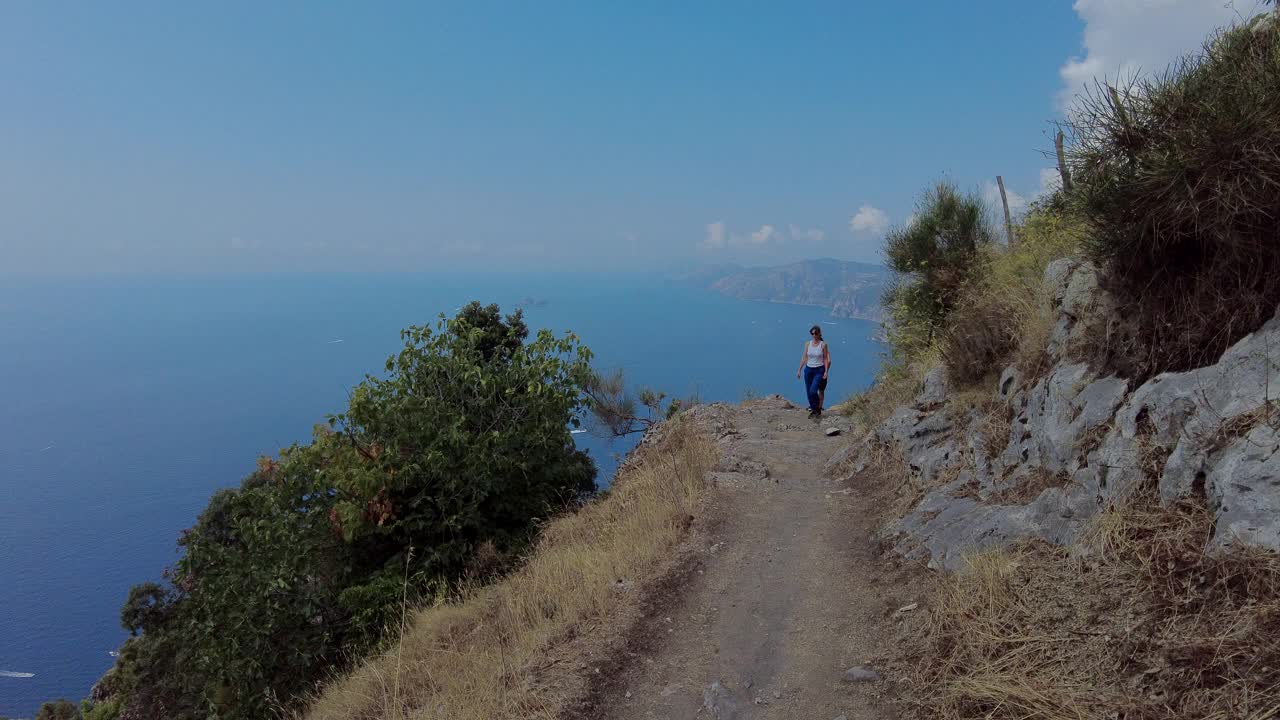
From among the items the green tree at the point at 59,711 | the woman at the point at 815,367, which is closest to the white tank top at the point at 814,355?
the woman at the point at 815,367

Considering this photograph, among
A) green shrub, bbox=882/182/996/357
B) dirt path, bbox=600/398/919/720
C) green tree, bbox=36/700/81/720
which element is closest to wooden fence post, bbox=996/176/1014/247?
green shrub, bbox=882/182/996/357

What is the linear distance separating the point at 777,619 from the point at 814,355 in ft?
29.7

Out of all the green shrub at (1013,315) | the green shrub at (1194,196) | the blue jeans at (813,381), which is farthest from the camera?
the blue jeans at (813,381)

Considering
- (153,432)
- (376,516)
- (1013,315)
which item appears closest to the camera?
(1013,315)

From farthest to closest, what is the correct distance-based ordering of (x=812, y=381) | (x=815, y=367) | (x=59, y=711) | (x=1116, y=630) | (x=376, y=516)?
→ (x=59, y=711) → (x=812, y=381) → (x=815, y=367) → (x=376, y=516) → (x=1116, y=630)

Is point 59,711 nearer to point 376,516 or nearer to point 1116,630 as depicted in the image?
point 376,516

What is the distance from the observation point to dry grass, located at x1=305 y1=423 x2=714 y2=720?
5062mm

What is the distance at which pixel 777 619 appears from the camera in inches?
231

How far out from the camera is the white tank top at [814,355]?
14.2 metres

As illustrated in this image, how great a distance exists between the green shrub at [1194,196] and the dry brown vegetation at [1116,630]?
1708 mm

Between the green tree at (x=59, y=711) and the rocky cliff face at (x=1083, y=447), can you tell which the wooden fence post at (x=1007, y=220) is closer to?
the rocky cliff face at (x=1083, y=447)

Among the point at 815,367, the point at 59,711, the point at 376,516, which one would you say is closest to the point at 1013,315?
the point at 815,367

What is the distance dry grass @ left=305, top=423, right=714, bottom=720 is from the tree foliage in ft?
7.06

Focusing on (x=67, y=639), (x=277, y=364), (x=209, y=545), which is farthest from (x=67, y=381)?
(x=209, y=545)
